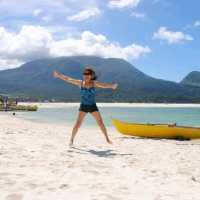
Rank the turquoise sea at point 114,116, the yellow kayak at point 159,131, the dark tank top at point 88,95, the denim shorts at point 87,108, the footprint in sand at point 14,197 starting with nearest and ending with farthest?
the footprint in sand at point 14,197
the dark tank top at point 88,95
the denim shorts at point 87,108
the yellow kayak at point 159,131
the turquoise sea at point 114,116

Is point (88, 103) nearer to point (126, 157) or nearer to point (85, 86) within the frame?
point (85, 86)

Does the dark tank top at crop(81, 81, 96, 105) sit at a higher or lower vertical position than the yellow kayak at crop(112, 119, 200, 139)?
higher

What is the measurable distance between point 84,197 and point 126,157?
3816 millimetres

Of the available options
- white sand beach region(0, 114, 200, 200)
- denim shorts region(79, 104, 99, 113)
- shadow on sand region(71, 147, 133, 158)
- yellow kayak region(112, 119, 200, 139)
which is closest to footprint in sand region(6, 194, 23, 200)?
white sand beach region(0, 114, 200, 200)

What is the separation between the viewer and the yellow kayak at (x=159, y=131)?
16.7m

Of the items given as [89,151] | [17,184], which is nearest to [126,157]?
[89,151]

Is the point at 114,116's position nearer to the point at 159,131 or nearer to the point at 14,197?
the point at 159,131

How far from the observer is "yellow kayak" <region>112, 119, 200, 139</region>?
16.7 meters

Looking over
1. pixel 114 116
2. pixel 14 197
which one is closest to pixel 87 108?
pixel 14 197

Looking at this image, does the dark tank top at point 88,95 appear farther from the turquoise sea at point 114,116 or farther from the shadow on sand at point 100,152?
the turquoise sea at point 114,116

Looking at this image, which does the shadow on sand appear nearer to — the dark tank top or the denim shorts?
the denim shorts

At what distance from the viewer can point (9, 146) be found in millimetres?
8664

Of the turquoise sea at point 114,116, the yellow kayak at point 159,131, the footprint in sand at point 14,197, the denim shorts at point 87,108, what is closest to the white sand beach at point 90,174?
the footprint in sand at point 14,197

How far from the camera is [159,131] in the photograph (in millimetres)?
16750
